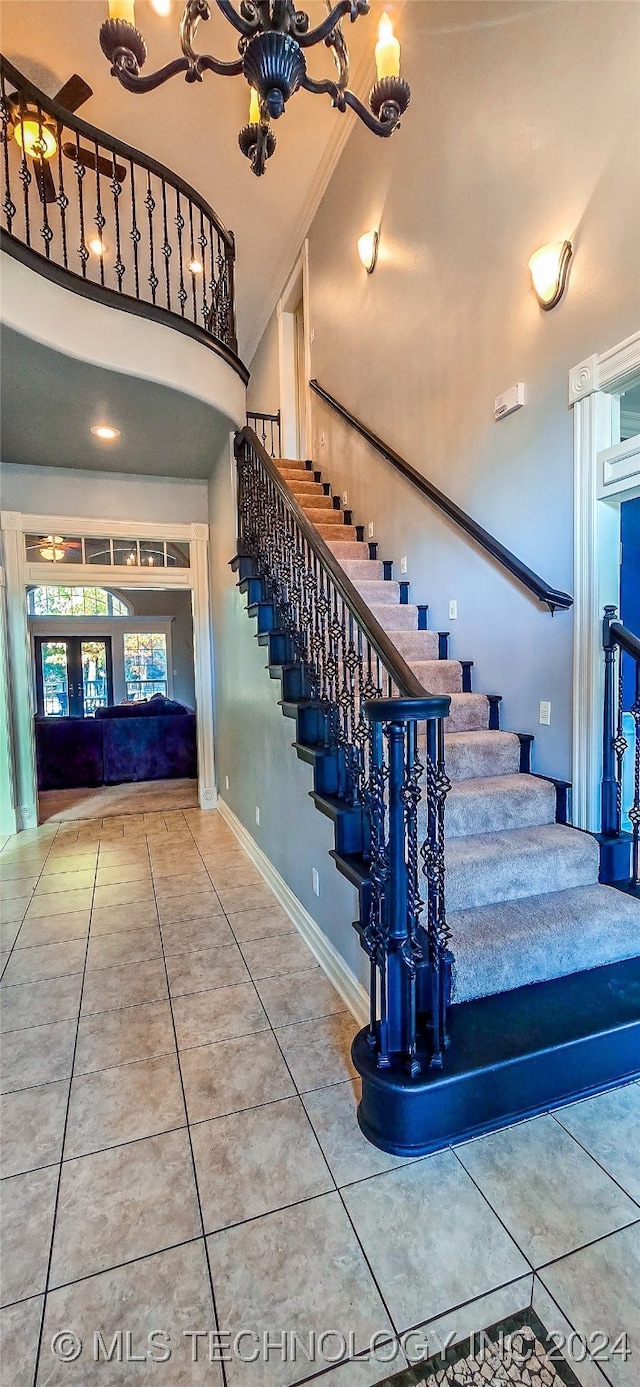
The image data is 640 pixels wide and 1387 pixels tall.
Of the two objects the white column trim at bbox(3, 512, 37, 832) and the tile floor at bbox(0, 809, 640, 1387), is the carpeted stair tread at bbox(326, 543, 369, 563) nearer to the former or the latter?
the white column trim at bbox(3, 512, 37, 832)

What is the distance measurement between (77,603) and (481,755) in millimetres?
10633

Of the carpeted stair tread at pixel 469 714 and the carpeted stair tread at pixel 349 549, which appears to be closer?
the carpeted stair tread at pixel 469 714

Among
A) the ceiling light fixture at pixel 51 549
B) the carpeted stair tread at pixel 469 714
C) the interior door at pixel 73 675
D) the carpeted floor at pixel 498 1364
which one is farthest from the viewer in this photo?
the interior door at pixel 73 675

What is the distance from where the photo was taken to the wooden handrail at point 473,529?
2.48 metres

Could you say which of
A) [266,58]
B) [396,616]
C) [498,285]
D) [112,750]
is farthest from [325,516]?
[112,750]

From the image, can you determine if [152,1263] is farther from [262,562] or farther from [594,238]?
[594,238]

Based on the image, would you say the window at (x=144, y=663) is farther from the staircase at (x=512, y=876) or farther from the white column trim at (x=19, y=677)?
the staircase at (x=512, y=876)

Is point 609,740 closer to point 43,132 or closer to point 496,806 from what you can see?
point 496,806

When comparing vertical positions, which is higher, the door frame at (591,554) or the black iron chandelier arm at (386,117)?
the black iron chandelier arm at (386,117)

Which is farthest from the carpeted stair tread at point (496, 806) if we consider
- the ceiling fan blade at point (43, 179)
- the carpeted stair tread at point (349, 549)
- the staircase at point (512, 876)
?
the ceiling fan blade at point (43, 179)

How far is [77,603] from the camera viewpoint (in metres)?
11.3

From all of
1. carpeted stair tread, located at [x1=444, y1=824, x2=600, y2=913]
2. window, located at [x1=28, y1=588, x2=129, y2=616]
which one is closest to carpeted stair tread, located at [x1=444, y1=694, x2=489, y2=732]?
carpeted stair tread, located at [x1=444, y1=824, x2=600, y2=913]

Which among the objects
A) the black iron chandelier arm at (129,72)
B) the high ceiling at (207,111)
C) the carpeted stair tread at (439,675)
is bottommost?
the carpeted stair tread at (439,675)

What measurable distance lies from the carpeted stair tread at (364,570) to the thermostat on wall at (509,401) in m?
1.43
